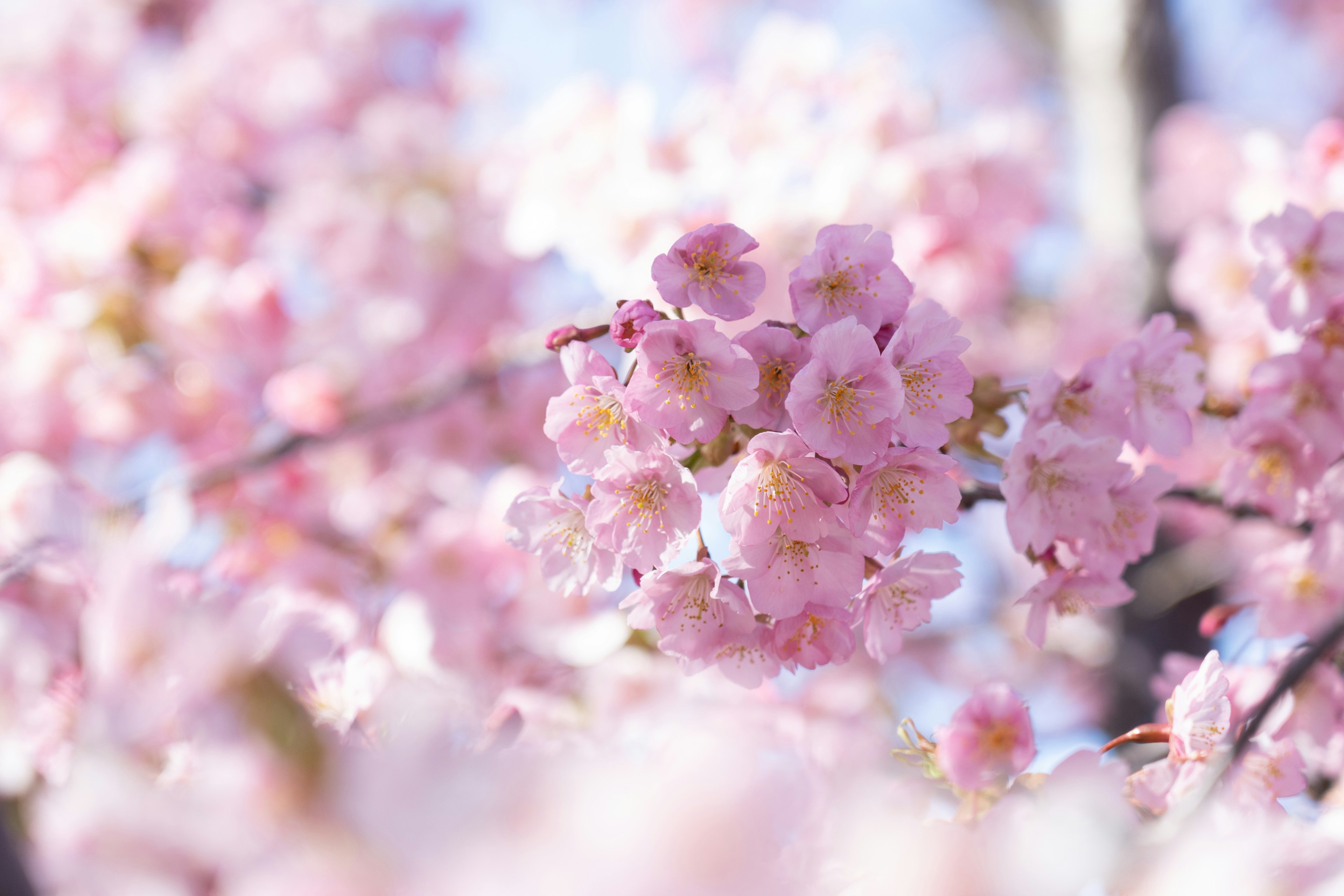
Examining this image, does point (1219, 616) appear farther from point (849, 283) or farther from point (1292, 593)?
point (849, 283)

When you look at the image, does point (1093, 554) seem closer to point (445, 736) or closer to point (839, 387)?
point (839, 387)

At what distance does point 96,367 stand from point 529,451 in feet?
3.85

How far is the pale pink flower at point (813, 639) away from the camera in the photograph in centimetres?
81

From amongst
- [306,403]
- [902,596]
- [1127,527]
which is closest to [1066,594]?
[1127,527]

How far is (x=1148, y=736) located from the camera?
0.93 metres

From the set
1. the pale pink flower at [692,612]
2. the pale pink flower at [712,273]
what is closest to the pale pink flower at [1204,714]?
the pale pink flower at [692,612]

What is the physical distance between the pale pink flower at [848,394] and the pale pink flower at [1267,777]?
0.55 m

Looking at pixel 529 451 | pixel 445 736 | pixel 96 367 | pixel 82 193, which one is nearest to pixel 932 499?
pixel 445 736

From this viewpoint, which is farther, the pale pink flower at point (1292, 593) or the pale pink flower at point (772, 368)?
the pale pink flower at point (1292, 593)

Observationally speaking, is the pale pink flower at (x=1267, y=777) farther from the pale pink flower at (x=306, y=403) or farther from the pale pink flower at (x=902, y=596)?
the pale pink flower at (x=306, y=403)

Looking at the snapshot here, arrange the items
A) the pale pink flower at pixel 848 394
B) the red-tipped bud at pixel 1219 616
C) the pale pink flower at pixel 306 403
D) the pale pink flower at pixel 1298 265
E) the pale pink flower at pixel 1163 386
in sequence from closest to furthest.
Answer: the pale pink flower at pixel 848 394 < the pale pink flower at pixel 1163 386 < the pale pink flower at pixel 1298 265 < the red-tipped bud at pixel 1219 616 < the pale pink flower at pixel 306 403

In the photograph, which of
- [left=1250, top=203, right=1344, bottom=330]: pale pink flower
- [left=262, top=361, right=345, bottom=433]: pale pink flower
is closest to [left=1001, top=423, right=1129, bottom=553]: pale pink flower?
[left=1250, top=203, right=1344, bottom=330]: pale pink flower

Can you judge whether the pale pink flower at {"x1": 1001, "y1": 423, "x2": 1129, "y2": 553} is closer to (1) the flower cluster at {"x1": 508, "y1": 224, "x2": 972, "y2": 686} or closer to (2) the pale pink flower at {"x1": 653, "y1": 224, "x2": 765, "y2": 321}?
(1) the flower cluster at {"x1": 508, "y1": 224, "x2": 972, "y2": 686}

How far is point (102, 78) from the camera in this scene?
310cm
